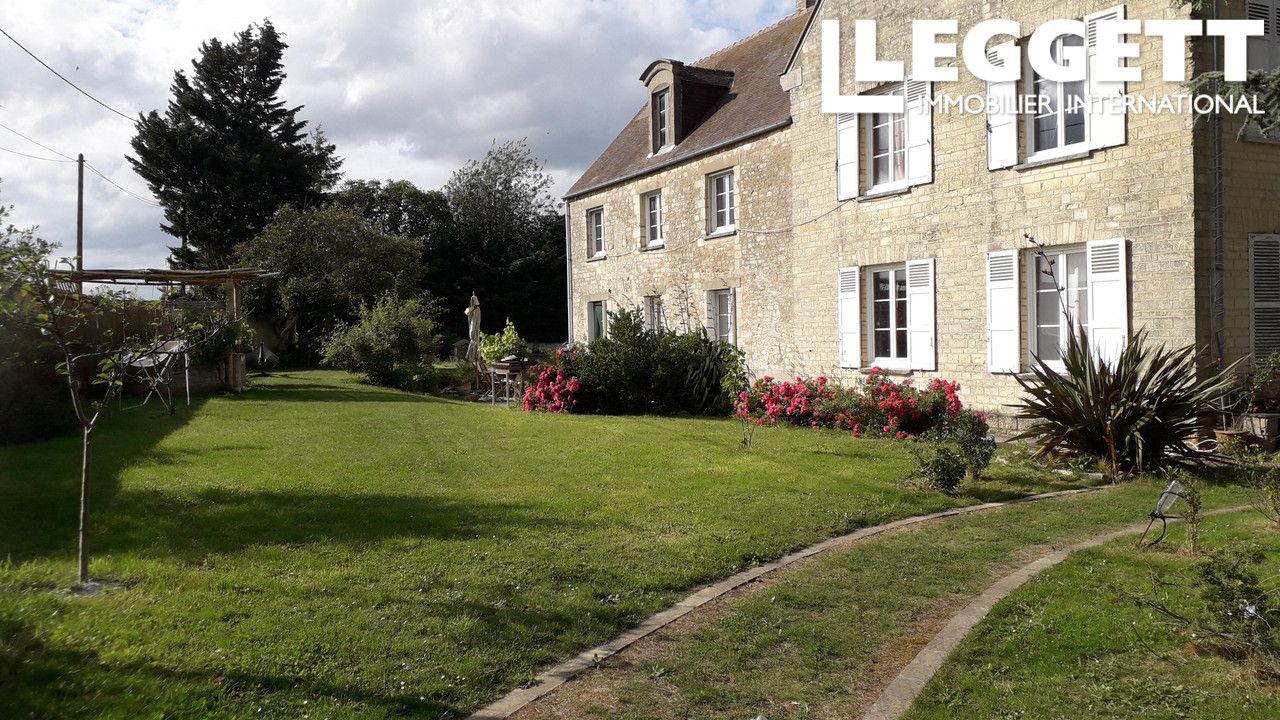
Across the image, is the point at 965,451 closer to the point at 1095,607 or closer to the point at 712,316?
Answer: the point at 1095,607

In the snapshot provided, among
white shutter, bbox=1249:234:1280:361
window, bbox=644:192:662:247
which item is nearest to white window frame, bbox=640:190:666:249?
window, bbox=644:192:662:247

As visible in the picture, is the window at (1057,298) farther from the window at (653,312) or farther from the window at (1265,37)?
the window at (653,312)

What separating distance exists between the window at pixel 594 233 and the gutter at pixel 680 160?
0.62 metres

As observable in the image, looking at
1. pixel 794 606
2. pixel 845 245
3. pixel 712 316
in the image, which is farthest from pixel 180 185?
pixel 794 606

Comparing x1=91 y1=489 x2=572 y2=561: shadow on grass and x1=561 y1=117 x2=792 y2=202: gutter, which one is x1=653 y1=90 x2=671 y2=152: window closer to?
x1=561 y1=117 x2=792 y2=202: gutter

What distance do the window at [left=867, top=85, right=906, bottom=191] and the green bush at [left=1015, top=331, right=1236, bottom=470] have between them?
18.1 ft

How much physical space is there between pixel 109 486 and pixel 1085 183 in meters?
11.2

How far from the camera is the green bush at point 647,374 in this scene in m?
16.3

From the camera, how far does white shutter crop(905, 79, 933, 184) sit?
13.6 metres

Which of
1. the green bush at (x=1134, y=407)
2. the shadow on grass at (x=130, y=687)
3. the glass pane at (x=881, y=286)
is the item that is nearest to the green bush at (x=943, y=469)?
the green bush at (x=1134, y=407)

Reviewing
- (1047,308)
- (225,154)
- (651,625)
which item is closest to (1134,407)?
(1047,308)

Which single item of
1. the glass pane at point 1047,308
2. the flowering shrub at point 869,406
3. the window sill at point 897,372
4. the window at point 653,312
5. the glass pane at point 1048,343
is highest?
the window at point 653,312

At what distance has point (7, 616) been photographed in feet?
13.5

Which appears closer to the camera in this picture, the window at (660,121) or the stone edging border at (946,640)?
the stone edging border at (946,640)
